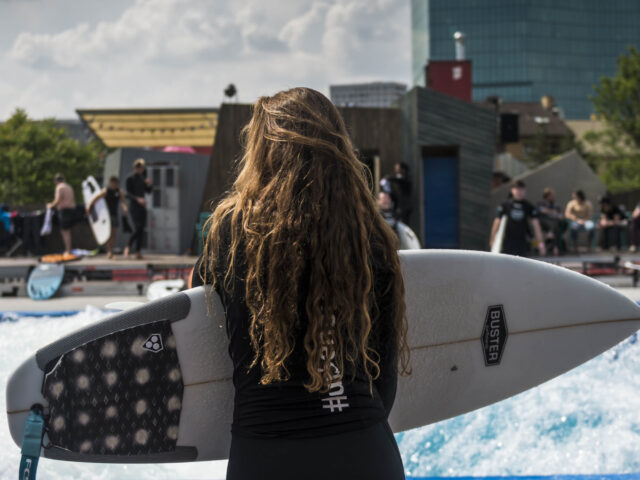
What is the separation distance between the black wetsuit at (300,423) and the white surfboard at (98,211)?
1099cm

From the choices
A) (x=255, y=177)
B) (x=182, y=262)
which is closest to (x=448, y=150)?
(x=182, y=262)

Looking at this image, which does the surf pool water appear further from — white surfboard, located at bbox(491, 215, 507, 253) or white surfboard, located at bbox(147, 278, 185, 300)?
white surfboard, located at bbox(491, 215, 507, 253)

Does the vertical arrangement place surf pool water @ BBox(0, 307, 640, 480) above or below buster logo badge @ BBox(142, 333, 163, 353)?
below

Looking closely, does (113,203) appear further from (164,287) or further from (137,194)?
(164,287)

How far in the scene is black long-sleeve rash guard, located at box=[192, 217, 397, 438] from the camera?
4.79ft

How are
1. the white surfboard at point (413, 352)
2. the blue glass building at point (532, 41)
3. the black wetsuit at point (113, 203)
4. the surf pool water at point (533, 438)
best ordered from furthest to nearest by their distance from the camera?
1. the blue glass building at point (532, 41)
2. the black wetsuit at point (113, 203)
3. the surf pool water at point (533, 438)
4. the white surfboard at point (413, 352)

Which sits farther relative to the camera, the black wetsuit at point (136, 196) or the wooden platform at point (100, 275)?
the black wetsuit at point (136, 196)

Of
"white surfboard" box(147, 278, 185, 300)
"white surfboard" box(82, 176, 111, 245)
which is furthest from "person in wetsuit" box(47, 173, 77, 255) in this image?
"white surfboard" box(147, 278, 185, 300)

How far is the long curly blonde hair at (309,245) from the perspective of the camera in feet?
4.71

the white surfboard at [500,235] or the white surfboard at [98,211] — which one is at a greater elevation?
the white surfboard at [98,211]

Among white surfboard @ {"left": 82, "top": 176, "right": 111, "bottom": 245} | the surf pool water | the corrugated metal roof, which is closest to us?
the surf pool water

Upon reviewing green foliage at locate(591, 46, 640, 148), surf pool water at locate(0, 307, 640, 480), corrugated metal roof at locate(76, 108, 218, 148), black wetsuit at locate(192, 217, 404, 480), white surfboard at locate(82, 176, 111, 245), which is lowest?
surf pool water at locate(0, 307, 640, 480)

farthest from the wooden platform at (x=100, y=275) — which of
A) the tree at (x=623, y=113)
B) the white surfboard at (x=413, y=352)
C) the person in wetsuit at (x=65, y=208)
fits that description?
the tree at (x=623, y=113)

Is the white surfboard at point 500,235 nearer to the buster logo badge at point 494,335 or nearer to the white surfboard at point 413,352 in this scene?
the white surfboard at point 413,352
